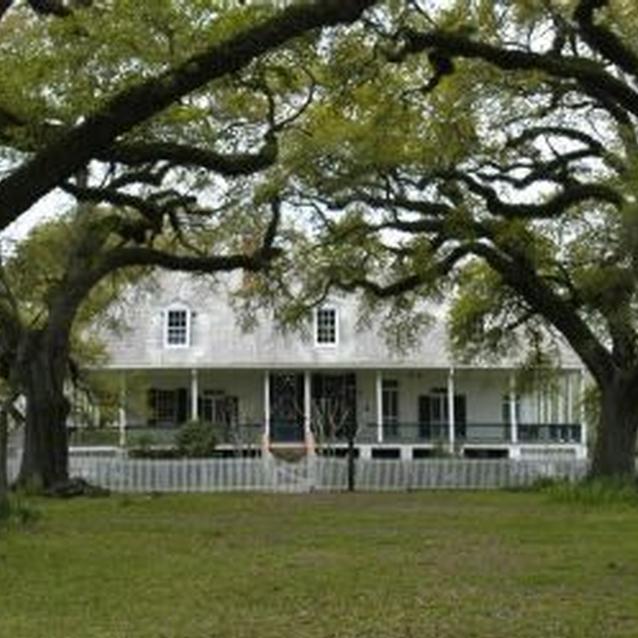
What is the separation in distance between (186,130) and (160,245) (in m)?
16.5

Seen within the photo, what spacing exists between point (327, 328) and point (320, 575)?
49.0 m

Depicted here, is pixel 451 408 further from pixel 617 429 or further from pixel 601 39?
pixel 601 39

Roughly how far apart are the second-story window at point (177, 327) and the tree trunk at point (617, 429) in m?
28.7

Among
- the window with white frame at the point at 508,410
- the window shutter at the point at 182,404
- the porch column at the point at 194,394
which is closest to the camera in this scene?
the porch column at the point at 194,394

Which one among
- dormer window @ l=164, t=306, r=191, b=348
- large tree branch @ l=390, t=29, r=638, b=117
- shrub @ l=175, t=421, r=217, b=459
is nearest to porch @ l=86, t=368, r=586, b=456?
dormer window @ l=164, t=306, r=191, b=348

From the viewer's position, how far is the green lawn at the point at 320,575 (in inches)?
469

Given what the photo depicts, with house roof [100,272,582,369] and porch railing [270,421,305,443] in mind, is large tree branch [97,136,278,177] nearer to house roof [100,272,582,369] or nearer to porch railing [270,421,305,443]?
house roof [100,272,582,369]

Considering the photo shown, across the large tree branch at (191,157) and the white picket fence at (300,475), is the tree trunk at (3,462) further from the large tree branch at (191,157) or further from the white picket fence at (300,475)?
the white picket fence at (300,475)

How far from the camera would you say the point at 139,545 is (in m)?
20.0

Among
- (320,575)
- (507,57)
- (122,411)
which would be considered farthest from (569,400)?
(320,575)

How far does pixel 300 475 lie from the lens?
43.0m

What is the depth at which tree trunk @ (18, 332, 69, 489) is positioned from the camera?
1464 inches

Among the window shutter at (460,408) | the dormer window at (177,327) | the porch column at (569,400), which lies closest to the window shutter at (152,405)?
the dormer window at (177,327)

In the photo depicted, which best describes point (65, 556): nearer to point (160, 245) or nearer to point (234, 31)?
point (234, 31)
